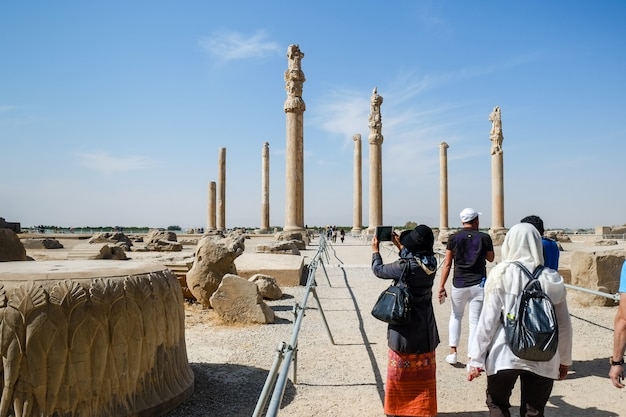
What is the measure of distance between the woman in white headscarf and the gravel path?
130 cm

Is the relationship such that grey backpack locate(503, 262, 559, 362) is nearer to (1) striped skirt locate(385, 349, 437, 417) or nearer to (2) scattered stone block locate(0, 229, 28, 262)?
(1) striped skirt locate(385, 349, 437, 417)

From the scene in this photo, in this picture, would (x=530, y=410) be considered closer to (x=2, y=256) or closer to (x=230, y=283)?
(x=230, y=283)

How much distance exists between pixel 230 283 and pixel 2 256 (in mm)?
3153

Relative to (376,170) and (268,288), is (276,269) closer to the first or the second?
(268,288)

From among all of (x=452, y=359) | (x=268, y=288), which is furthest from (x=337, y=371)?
(x=268, y=288)

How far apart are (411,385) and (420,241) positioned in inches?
45.4

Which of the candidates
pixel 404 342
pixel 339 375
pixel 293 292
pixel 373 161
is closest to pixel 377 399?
pixel 339 375

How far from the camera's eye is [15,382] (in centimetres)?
327

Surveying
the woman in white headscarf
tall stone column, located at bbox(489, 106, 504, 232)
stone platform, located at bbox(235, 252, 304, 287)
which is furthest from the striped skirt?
tall stone column, located at bbox(489, 106, 504, 232)

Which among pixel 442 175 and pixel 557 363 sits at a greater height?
pixel 442 175

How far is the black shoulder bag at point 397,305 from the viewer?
3654mm

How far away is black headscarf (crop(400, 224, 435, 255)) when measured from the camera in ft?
12.4

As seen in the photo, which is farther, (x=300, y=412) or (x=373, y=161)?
(x=373, y=161)

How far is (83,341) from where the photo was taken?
342 centimetres
